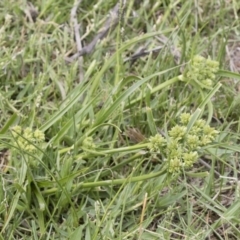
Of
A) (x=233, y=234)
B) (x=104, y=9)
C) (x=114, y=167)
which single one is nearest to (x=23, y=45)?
(x=104, y=9)

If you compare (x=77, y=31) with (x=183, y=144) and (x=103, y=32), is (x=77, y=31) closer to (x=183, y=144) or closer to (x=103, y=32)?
(x=103, y=32)

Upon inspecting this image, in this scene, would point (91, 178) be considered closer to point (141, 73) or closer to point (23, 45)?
point (141, 73)

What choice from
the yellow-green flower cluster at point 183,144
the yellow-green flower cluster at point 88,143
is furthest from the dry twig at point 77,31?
the yellow-green flower cluster at point 183,144

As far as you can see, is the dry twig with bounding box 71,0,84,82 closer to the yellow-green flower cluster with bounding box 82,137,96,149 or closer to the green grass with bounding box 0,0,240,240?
the green grass with bounding box 0,0,240,240

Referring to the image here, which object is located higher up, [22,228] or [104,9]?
[104,9]

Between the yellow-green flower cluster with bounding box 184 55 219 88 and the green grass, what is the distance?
2 centimetres

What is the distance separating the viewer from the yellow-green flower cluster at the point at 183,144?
1454mm

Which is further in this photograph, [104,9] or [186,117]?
[104,9]

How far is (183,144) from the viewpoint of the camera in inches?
59.2

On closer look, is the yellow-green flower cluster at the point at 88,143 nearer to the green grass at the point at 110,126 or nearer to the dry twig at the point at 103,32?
the green grass at the point at 110,126

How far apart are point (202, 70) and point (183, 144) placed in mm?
382

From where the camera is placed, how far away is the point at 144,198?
5.16ft

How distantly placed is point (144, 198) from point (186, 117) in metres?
0.25

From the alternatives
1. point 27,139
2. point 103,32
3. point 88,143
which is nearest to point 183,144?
point 88,143
